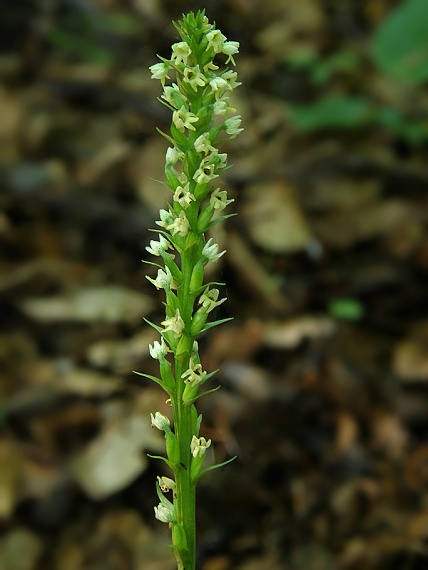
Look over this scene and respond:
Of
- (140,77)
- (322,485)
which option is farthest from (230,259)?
(140,77)

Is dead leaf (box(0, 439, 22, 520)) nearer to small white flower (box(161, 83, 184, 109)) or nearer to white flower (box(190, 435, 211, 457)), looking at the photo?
white flower (box(190, 435, 211, 457))

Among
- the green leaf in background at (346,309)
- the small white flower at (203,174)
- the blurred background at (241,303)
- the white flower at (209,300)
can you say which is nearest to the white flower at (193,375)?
the white flower at (209,300)

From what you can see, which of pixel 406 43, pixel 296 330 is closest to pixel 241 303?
pixel 296 330

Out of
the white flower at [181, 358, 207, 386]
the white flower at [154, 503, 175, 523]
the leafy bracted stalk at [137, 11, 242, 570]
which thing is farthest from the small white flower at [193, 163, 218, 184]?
the white flower at [154, 503, 175, 523]

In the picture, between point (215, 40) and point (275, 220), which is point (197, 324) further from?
point (275, 220)

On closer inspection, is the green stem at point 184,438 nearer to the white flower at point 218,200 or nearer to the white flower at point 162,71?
the white flower at point 218,200
